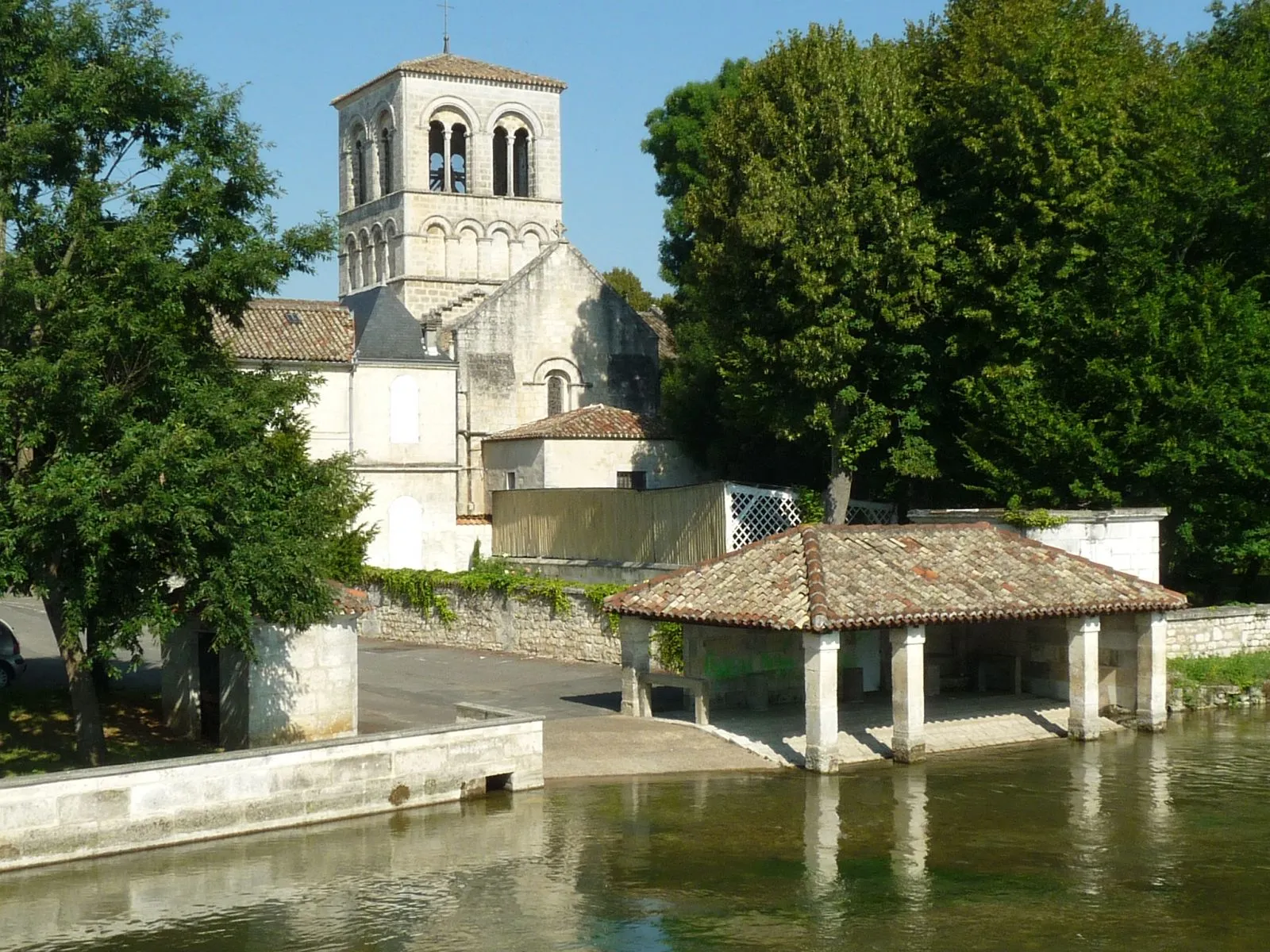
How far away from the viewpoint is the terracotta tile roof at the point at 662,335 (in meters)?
48.0

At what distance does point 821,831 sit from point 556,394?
2905cm

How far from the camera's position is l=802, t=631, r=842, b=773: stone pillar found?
2092cm

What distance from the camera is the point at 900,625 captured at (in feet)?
70.9

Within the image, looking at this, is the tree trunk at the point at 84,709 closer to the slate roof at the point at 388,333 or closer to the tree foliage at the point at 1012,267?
the tree foliage at the point at 1012,267

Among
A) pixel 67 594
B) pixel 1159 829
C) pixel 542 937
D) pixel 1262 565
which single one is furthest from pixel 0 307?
pixel 1262 565

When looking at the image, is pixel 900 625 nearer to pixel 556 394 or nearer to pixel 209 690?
pixel 209 690

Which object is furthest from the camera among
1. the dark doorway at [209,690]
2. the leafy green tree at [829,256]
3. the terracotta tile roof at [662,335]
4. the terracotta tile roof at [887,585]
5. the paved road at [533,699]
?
the terracotta tile roof at [662,335]

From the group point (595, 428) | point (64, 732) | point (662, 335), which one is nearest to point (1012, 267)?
point (595, 428)

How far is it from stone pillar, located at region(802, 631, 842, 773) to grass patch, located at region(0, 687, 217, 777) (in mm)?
8569

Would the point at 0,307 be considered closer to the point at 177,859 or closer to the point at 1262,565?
the point at 177,859

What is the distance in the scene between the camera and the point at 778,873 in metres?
16.3

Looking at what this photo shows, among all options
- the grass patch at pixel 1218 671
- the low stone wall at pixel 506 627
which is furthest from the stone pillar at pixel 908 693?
the low stone wall at pixel 506 627

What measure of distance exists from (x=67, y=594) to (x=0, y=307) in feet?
11.1

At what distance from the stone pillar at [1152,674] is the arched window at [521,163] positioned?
34329 millimetres
